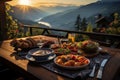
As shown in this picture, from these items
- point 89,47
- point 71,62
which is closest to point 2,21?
point 89,47

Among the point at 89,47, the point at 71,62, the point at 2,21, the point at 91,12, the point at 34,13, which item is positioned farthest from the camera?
the point at 91,12

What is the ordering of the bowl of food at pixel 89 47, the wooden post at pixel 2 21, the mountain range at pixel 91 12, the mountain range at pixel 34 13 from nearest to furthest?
1. the bowl of food at pixel 89 47
2. the wooden post at pixel 2 21
3. the mountain range at pixel 34 13
4. the mountain range at pixel 91 12

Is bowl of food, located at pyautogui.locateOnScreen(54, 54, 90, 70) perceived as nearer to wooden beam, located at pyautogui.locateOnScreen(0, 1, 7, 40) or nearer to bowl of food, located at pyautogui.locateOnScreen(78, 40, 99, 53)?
bowl of food, located at pyautogui.locateOnScreen(78, 40, 99, 53)

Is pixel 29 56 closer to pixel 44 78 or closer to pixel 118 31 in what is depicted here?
pixel 44 78

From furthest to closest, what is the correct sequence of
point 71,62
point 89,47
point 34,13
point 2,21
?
1. point 34,13
2. point 2,21
3. point 89,47
4. point 71,62

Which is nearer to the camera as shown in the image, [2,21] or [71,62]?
[71,62]

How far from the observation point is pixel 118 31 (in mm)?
8578

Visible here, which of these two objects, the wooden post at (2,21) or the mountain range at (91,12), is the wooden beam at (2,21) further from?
the mountain range at (91,12)

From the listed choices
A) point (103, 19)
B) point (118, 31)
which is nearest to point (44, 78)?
point (118, 31)

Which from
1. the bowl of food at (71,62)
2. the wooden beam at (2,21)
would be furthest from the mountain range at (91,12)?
the bowl of food at (71,62)

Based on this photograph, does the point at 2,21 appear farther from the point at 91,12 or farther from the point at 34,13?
the point at 91,12

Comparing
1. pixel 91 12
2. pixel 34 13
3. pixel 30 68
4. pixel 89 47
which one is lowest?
pixel 30 68

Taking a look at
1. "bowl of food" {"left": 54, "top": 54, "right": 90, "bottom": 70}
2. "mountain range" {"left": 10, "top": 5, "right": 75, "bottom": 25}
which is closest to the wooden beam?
"mountain range" {"left": 10, "top": 5, "right": 75, "bottom": 25}

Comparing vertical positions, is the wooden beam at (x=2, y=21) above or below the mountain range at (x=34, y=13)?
below
